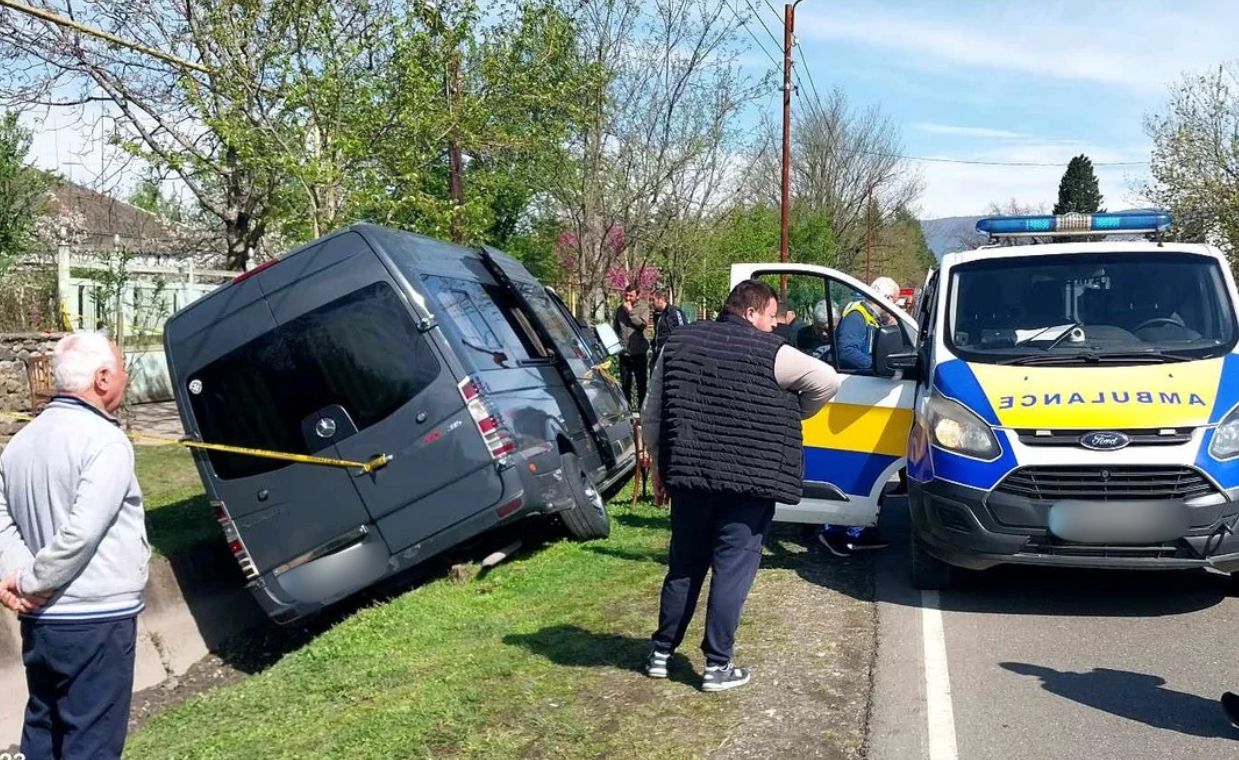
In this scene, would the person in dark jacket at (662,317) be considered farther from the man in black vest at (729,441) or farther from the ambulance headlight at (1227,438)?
the man in black vest at (729,441)

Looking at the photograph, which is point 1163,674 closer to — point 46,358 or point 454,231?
point 454,231

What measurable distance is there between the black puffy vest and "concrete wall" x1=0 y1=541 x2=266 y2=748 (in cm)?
489

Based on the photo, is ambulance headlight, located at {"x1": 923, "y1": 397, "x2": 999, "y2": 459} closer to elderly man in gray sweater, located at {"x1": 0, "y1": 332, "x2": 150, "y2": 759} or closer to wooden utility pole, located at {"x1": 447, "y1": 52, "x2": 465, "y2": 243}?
elderly man in gray sweater, located at {"x1": 0, "y1": 332, "x2": 150, "y2": 759}

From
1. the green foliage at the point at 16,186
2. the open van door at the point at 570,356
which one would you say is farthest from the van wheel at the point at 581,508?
the green foliage at the point at 16,186

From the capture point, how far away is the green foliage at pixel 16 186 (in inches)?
795

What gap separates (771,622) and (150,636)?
4.72 metres

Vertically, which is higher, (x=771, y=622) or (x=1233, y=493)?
(x=1233, y=493)

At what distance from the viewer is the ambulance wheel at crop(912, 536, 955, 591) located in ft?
22.7

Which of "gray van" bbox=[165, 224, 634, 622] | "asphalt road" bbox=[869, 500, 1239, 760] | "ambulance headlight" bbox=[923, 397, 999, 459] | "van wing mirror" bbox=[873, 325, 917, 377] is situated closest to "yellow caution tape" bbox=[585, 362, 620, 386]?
"gray van" bbox=[165, 224, 634, 622]

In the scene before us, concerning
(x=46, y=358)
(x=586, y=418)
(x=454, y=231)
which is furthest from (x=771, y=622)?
(x=46, y=358)

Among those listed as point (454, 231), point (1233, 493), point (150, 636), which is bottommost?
point (150, 636)

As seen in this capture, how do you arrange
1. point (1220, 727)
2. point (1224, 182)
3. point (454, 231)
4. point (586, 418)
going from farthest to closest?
point (1224, 182), point (454, 231), point (586, 418), point (1220, 727)

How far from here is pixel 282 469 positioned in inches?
298

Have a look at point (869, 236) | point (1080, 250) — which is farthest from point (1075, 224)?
point (869, 236)
